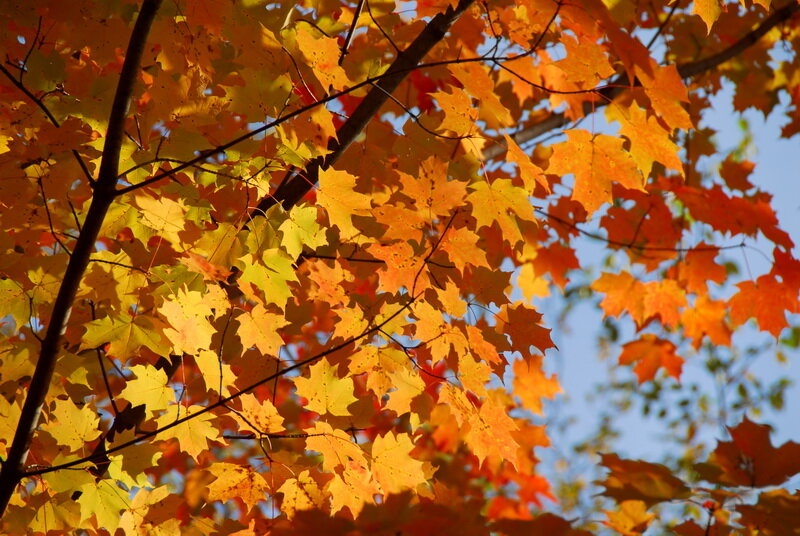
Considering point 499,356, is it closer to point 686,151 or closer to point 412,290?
point 412,290

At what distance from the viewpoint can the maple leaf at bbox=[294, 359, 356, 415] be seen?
1.98 m

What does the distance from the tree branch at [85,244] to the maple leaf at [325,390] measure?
663mm

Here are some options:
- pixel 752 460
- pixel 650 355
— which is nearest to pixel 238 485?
pixel 752 460

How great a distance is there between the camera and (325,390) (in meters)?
2.00

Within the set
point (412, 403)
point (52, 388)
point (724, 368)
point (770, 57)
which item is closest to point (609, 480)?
point (412, 403)

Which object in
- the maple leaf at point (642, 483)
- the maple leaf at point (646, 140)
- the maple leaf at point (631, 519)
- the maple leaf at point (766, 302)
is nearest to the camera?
the maple leaf at point (642, 483)

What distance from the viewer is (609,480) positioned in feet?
6.24

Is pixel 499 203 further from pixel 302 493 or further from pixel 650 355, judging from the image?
pixel 650 355

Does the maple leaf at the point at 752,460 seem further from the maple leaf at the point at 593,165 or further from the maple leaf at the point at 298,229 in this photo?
the maple leaf at the point at 298,229

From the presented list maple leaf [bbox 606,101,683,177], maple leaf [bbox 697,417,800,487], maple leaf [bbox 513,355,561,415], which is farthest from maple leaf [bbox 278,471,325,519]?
maple leaf [bbox 513,355,561,415]

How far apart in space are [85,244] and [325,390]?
31.2 inches

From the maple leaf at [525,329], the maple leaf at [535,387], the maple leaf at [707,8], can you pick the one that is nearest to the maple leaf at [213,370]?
the maple leaf at [525,329]

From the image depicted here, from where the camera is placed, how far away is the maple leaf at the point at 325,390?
1.98 metres

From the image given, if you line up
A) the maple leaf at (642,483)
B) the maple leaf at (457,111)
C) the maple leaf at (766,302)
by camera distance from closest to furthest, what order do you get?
the maple leaf at (642,483)
the maple leaf at (457,111)
the maple leaf at (766,302)
